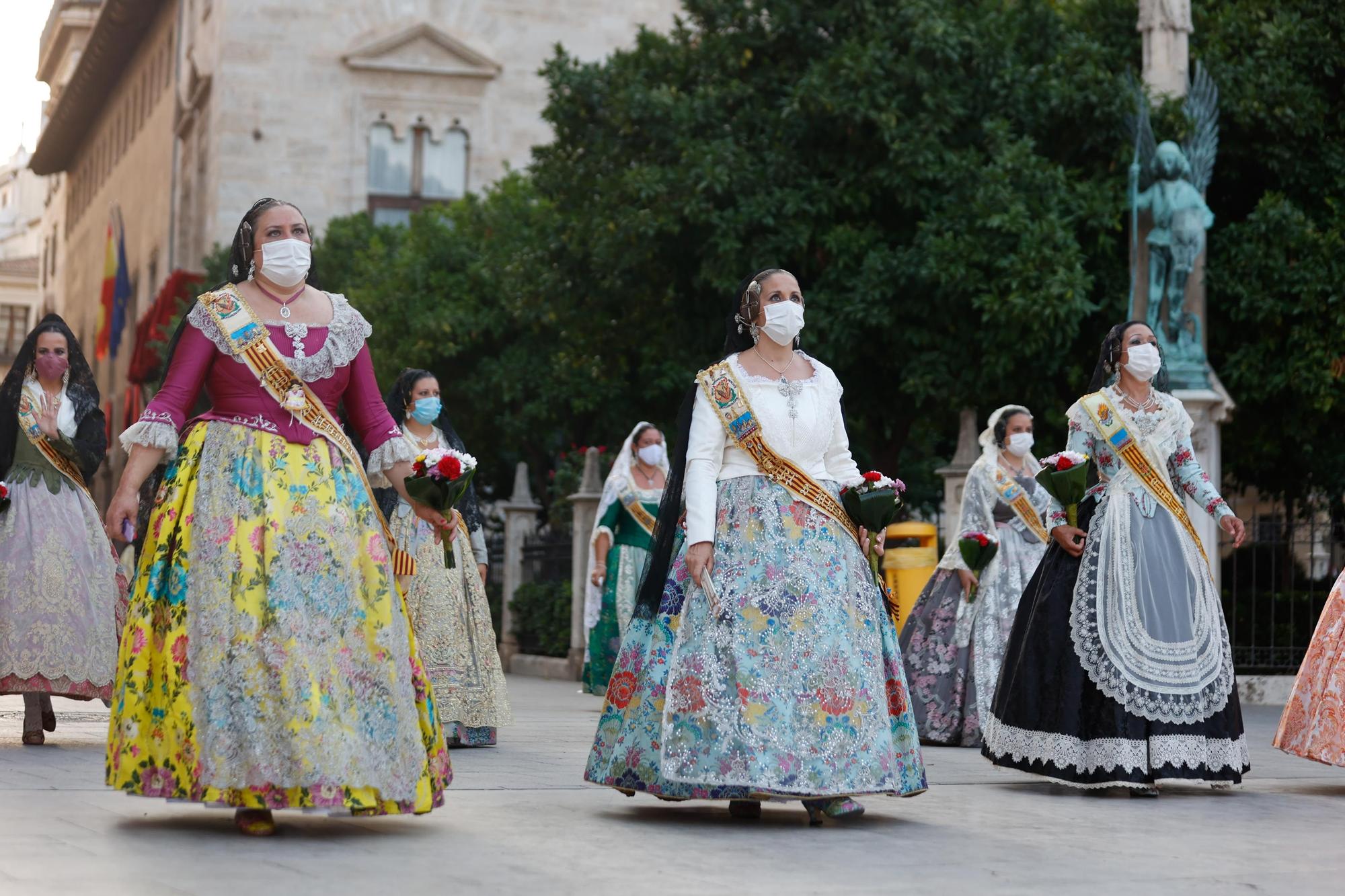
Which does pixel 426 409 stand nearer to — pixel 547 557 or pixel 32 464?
pixel 32 464

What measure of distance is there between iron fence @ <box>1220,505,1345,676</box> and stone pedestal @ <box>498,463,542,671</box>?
9.15 meters

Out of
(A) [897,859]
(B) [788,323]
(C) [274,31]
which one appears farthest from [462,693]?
(C) [274,31]

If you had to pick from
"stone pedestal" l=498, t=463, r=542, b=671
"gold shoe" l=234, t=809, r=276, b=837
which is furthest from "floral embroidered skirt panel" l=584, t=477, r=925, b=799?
"stone pedestal" l=498, t=463, r=542, b=671

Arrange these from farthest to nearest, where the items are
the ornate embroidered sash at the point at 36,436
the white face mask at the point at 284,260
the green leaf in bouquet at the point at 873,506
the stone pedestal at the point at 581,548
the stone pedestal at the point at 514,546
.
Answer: the stone pedestal at the point at 514,546 < the stone pedestal at the point at 581,548 < the ornate embroidered sash at the point at 36,436 < the green leaf in bouquet at the point at 873,506 < the white face mask at the point at 284,260

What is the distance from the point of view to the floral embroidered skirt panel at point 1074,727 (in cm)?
896

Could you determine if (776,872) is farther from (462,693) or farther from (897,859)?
(462,693)

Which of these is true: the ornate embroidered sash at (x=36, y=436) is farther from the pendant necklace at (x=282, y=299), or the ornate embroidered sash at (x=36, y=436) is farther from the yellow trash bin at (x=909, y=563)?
the yellow trash bin at (x=909, y=563)

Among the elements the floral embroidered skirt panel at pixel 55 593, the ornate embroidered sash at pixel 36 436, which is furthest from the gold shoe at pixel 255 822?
the ornate embroidered sash at pixel 36 436

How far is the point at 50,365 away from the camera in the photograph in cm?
1091

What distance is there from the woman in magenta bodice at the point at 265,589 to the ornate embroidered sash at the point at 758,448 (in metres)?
1.23

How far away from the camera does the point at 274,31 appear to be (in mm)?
43031

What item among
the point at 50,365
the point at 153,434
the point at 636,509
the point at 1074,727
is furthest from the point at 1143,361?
the point at 636,509

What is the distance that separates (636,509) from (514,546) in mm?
10008

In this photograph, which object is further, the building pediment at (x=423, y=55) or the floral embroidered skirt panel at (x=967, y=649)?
the building pediment at (x=423, y=55)
